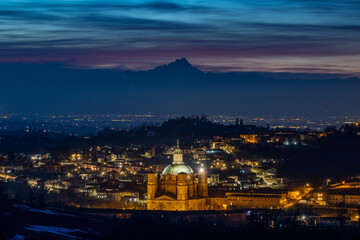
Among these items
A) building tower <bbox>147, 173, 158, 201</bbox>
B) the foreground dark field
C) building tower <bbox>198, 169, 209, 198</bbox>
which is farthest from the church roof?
the foreground dark field

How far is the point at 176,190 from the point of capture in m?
59.8

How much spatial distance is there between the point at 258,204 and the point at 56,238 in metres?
23.2

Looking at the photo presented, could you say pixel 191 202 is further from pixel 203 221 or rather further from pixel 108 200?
pixel 108 200

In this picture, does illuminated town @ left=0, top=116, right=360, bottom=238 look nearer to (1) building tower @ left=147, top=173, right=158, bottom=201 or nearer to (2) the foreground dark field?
(1) building tower @ left=147, top=173, right=158, bottom=201

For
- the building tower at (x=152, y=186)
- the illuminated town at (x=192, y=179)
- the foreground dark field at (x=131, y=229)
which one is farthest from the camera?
the building tower at (x=152, y=186)

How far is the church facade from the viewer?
59.3m

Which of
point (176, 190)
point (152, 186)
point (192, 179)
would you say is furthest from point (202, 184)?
point (152, 186)

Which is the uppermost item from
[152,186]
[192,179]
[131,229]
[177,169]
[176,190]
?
[177,169]

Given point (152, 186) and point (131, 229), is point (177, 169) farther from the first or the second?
point (131, 229)

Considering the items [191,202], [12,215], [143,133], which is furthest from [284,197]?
[143,133]

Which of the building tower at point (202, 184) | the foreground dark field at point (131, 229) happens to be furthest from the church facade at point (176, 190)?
the foreground dark field at point (131, 229)

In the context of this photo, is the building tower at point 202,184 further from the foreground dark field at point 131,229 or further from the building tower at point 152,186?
the foreground dark field at point 131,229

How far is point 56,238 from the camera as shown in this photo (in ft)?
145

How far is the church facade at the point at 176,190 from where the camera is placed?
59344 mm
